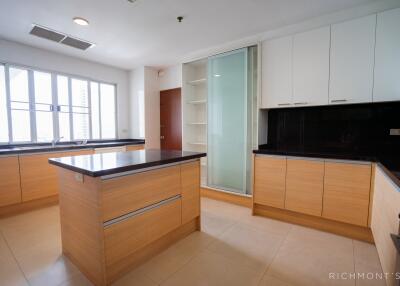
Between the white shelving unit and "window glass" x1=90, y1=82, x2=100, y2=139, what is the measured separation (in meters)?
2.04

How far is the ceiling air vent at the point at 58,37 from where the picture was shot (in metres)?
2.71

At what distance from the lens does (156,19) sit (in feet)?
8.14

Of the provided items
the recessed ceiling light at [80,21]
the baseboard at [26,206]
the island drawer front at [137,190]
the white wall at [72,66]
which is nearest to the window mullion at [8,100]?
the white wall at [72,66]

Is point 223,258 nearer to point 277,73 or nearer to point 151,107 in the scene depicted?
point 277,73

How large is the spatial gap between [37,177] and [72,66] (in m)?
2.21

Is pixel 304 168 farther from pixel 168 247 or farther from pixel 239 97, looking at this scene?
pixel 168 247

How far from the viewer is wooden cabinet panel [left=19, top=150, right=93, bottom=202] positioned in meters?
2.77

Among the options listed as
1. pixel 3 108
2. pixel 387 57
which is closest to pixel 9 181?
pixel 3 108

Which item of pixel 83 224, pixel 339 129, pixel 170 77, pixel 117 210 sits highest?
pixel 170 77

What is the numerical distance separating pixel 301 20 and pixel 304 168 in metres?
1.92

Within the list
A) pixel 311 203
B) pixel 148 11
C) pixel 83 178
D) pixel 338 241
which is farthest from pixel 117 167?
pixel 338 241

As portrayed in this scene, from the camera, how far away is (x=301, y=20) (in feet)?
8.23

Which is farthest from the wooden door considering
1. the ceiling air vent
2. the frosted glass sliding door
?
the ceiling air vent

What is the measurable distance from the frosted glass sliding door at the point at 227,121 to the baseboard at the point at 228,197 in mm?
92
